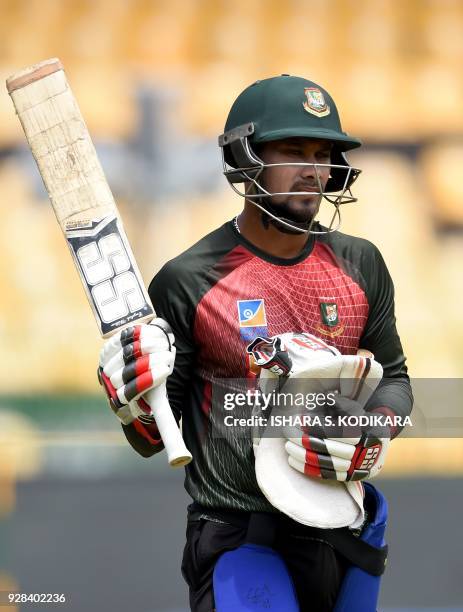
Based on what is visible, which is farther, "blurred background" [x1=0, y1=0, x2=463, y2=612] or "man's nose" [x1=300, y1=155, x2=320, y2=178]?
"blurred background" [x1=0, y1=0, x2=463, y2=612]

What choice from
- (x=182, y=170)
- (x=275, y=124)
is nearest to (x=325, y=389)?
(x=275, y=124)

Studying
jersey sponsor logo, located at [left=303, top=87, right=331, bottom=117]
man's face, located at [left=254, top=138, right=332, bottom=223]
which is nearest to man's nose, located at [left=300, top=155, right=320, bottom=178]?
man's face, located at [left=254, top=138, right=332, bottom=223]

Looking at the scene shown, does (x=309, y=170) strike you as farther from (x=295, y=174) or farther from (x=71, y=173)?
(x=71, y=173)

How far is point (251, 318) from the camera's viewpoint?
100 inches

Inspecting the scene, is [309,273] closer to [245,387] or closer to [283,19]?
[245,387]

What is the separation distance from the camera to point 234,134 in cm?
266

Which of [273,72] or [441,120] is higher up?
[273,72]

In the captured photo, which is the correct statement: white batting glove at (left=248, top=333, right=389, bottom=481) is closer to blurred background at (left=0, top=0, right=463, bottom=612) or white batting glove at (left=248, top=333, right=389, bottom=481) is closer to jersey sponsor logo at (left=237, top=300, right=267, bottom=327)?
jersey sponsor logo at (left=237, top=300, right=267, bottom=327)

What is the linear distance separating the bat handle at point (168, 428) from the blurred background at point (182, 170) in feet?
10.3

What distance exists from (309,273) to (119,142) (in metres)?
3.50

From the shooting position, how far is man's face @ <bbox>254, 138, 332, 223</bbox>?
257cm

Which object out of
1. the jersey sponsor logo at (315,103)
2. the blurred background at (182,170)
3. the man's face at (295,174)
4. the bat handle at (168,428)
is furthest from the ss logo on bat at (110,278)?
the blurred background at (182,170)

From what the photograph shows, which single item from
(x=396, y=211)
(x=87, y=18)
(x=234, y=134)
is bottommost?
(x=396, y=211)

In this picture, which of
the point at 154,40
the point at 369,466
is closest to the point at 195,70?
the point at 154,40
